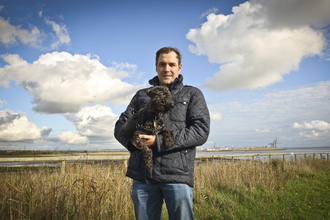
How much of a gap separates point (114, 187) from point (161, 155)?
9.34 ft

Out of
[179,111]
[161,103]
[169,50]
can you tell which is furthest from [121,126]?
[169,50]

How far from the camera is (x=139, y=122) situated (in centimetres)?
234

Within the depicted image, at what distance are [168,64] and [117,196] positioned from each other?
3.50 m

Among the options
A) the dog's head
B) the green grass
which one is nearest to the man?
the dog's head

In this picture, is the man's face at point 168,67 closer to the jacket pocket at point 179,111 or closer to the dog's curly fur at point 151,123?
the dog's curly fur at point 151,123

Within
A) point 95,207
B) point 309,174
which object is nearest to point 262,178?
point 309,174

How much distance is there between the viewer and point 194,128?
2193mm

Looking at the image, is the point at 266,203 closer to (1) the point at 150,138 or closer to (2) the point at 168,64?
(1) the point at 150,138

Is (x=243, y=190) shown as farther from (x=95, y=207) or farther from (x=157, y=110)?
(x=157, y=110)

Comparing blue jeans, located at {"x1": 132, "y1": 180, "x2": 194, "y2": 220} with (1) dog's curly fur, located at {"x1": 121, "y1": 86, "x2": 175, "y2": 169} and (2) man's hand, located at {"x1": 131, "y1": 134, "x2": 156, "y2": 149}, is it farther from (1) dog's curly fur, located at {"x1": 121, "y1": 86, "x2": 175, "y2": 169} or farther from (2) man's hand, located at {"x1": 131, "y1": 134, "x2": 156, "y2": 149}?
(2) man's hand, located at {"x1": 131, "y1": 134, "x2": 156, "y2": 149}

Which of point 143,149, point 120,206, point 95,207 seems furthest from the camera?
point 120,206

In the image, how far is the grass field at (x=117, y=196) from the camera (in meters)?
3.29

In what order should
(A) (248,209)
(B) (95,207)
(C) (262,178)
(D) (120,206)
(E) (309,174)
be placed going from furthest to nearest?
1. (E) (309,174)
2. (C) (262,178)
3. (A) (248,209)
4. (D) (120,206)
5. (B) (95,207)

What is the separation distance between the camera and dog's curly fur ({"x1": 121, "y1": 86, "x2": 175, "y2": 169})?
2141mm
